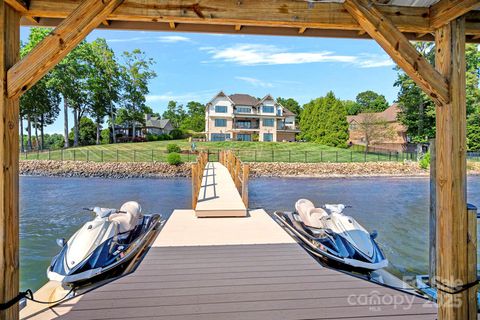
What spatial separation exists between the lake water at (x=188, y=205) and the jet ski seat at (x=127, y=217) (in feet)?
5.95

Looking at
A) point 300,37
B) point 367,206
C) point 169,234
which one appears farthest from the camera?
point 367,206

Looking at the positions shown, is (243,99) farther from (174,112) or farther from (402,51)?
(402,51)

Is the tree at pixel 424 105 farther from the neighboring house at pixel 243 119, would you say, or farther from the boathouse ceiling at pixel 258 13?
the boathouse ceiling at pixel 258 13

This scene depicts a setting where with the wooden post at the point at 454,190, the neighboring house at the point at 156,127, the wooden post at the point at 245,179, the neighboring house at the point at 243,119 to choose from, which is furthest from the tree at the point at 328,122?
the wooden post at the point at 454,190

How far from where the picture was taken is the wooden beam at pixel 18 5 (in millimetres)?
2242

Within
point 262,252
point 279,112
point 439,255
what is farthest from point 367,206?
point 279,112

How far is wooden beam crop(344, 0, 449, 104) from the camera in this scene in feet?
7.63

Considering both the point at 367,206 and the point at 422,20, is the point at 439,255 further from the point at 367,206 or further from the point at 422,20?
the point at 367,206

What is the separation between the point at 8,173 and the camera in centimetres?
217

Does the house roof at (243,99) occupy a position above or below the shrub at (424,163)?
above

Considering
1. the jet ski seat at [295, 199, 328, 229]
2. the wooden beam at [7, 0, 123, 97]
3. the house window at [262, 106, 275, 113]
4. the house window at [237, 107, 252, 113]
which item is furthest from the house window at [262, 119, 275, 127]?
the wooden beam at [7, 0, 123, 97]

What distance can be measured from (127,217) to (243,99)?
39398mm

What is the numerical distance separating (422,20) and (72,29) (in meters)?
2.80

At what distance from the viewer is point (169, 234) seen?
524 centimetres
